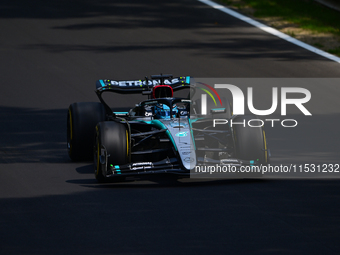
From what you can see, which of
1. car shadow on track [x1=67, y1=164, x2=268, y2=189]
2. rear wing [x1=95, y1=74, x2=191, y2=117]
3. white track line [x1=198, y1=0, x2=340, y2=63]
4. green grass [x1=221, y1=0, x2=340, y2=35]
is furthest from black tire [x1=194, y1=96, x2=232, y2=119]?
green grass [x1=221, y1=0, x2=340, y2=35]

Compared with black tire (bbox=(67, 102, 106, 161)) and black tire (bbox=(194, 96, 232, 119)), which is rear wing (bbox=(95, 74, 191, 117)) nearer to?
black tire (bbox=(194, 96, 232, 119))

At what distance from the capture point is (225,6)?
25.5 metres

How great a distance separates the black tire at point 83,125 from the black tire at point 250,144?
2.41m

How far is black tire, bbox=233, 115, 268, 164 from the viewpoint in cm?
986

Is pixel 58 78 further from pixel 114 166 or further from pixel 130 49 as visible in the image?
pixel 114 166

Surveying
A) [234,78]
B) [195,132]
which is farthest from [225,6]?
[195,132]

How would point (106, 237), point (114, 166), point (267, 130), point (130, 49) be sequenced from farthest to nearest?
point (130, 49) → point (267, 130) → point (114, 166) → point (106, 237)

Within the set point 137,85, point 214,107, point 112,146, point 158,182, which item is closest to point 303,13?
point 137,85

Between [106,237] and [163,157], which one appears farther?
[163,157]

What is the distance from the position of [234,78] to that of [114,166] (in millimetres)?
9705

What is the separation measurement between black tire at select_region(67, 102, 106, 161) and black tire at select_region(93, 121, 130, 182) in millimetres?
1269

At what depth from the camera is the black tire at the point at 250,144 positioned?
388 inches

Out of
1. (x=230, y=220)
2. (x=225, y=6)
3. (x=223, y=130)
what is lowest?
(x=230, y=220)

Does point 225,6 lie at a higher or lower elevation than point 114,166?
higher
